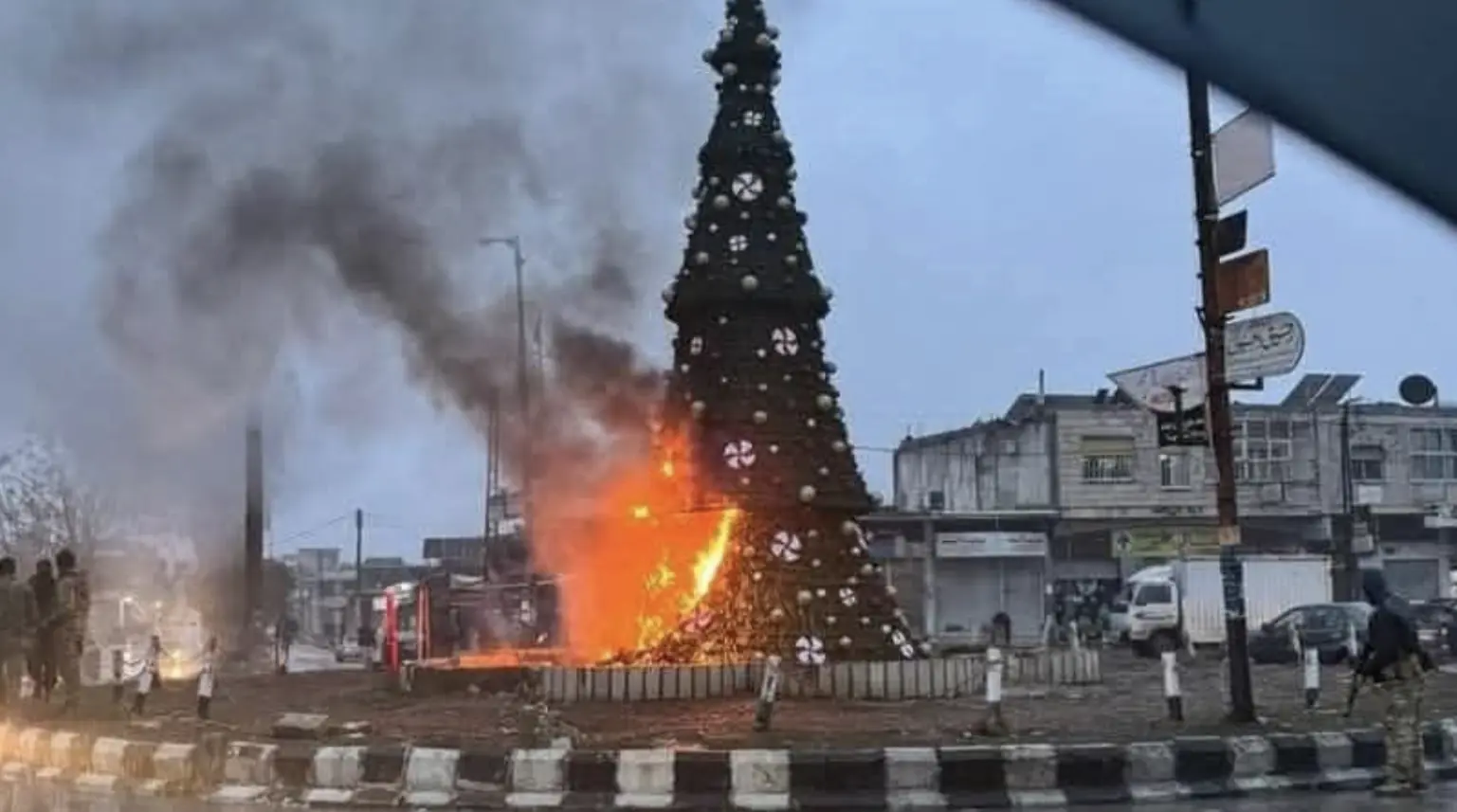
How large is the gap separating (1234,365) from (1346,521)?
4020 cm

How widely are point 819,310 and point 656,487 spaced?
255 cm

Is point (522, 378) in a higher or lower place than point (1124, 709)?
higher

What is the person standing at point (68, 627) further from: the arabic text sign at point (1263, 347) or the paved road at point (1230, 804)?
the arabic text sign at point (1263, 347)

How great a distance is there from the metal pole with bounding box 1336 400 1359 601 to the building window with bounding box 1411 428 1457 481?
9.17 feet

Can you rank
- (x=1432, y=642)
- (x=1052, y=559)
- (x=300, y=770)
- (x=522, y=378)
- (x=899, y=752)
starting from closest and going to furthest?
(x=899, y=752) → (x=300, y=770) → (x=522, y=378) → (x=1432, y=642) → (x=1052, y=559)

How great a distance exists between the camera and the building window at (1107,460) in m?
52.9

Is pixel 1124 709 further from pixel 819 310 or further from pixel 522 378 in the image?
pixel 522 378

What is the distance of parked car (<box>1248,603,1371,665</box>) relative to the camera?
33.4m

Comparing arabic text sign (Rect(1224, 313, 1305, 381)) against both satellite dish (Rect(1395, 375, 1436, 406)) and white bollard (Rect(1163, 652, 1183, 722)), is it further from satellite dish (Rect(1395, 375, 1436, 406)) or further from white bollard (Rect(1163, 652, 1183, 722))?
satellite dish (Rect(1395, 375, 1436, 406))

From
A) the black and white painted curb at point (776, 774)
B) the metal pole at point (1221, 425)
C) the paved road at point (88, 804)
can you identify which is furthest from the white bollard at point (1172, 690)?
the paved road at point (88, 804)

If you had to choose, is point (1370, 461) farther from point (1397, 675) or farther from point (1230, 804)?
point (1230, 804)

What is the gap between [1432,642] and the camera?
34.8m

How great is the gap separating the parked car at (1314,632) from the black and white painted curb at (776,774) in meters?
21.1

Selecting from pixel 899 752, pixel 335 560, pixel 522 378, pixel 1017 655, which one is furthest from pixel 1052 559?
pixel 335 560
